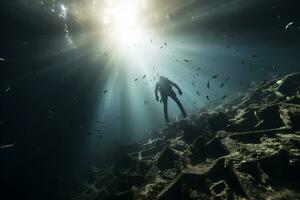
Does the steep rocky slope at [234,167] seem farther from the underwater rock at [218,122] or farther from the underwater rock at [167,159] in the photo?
the underwater rock at [218,122]

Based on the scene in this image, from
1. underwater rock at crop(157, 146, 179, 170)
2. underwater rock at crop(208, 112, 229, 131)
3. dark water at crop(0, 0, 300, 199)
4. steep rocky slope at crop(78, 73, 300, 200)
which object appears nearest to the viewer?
steep rocky slope at crop(78, 73, 300, 200)

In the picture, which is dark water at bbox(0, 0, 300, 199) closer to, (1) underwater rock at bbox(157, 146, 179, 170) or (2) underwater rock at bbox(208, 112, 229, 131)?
(2) underwater rock at bbox(208, 112, 229, 131)

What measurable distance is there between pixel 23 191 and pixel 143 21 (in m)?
19.6

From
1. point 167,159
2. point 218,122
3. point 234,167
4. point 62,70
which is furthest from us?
point 62,70

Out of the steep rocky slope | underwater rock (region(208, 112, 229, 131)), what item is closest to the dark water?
underwater rock (region(208, 112, 229, 131))

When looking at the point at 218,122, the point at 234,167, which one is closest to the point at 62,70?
the point at 218,122

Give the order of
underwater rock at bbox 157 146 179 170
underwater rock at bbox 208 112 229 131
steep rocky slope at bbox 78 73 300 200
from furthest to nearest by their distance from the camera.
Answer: underwater rock at bbox 208 112 229 131
underwater rock at bbox 157 146 179 170
steep rocky slope at bbox 78 73 300 200

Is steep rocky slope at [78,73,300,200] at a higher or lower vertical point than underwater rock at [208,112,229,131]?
lower

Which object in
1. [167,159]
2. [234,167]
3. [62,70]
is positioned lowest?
[234,167]

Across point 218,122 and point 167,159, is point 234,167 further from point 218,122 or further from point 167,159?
point 218,122

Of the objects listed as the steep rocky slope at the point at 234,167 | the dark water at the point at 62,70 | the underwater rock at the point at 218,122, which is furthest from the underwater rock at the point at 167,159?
the dark water at the point at 62,70

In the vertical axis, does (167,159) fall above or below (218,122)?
below

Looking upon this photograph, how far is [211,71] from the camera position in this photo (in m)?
57.3

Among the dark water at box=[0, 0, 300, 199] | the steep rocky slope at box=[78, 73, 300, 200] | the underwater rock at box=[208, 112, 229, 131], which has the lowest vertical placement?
the steep rocky slope at box=[78, 73, 300, 200]
